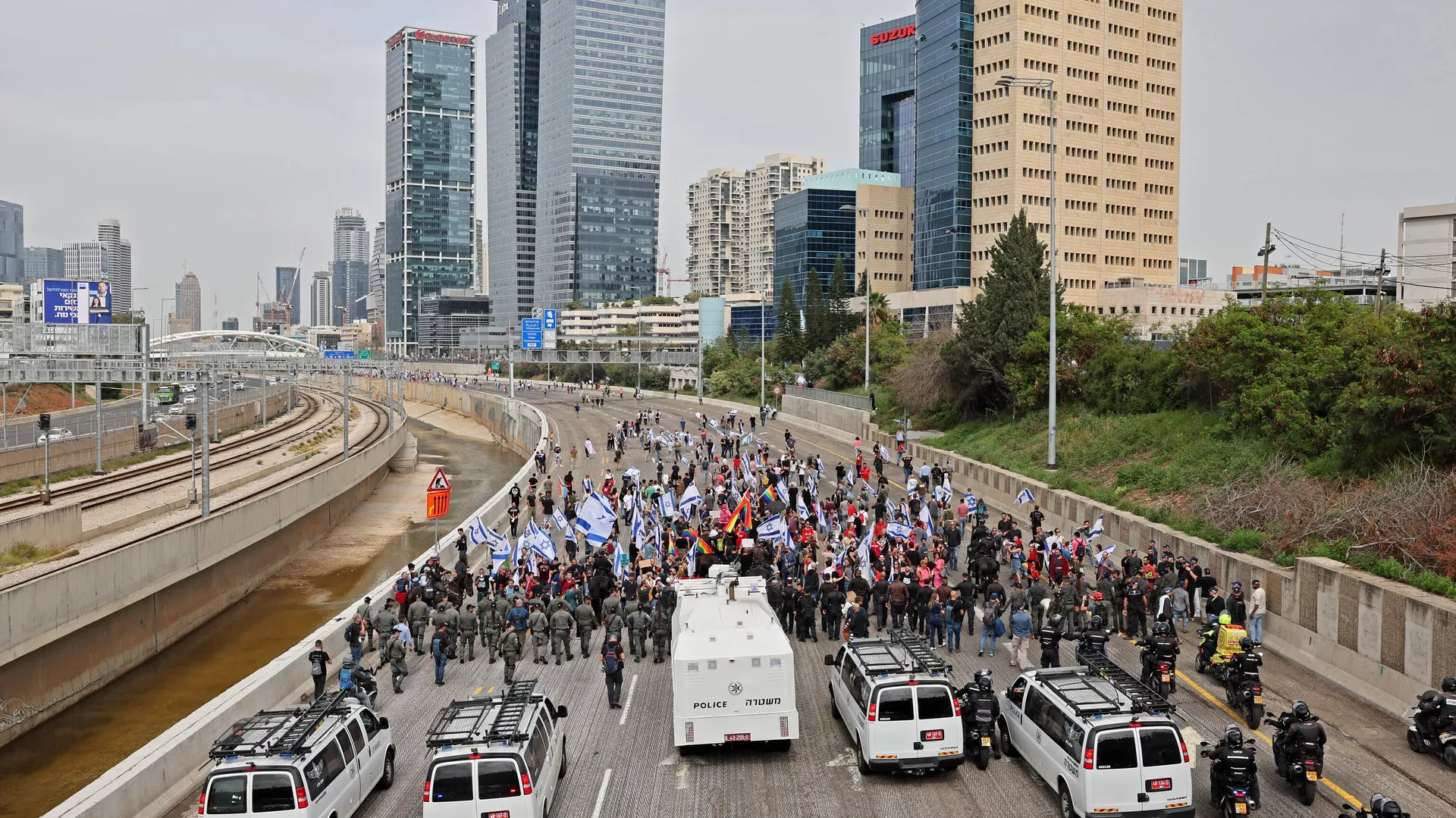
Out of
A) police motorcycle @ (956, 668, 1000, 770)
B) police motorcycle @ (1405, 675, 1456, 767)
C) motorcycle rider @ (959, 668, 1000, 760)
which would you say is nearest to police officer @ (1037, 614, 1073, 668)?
motorcycle rider @ (959, 668, 1000, 760)

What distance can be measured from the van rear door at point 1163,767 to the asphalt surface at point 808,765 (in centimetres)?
135

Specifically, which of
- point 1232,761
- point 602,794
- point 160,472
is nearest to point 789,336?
point 160,472

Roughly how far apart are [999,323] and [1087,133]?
92.6 m

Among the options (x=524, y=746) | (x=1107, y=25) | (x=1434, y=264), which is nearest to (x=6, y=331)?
(x=524, y=746)

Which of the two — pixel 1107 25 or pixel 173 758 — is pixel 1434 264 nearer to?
pixel 1107 25

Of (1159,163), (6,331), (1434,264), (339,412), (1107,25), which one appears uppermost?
(1107,25)

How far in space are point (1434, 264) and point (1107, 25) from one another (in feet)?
171

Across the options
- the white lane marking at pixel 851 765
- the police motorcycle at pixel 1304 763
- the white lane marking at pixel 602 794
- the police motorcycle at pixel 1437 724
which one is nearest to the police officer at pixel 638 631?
the white lane marking at pixel 602 794

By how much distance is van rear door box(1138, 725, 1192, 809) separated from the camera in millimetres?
12539

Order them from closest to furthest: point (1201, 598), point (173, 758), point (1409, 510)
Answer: point (173, 758) → point (1409, 510) → point (1201, 598)

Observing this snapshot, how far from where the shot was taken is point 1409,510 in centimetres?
2148

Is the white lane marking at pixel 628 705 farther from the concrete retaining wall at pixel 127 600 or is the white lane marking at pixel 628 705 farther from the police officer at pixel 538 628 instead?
the concrete retaining wall at pixel 127 600

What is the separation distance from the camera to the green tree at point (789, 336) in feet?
357

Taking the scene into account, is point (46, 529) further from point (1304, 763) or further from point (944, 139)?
point (944, 139)
